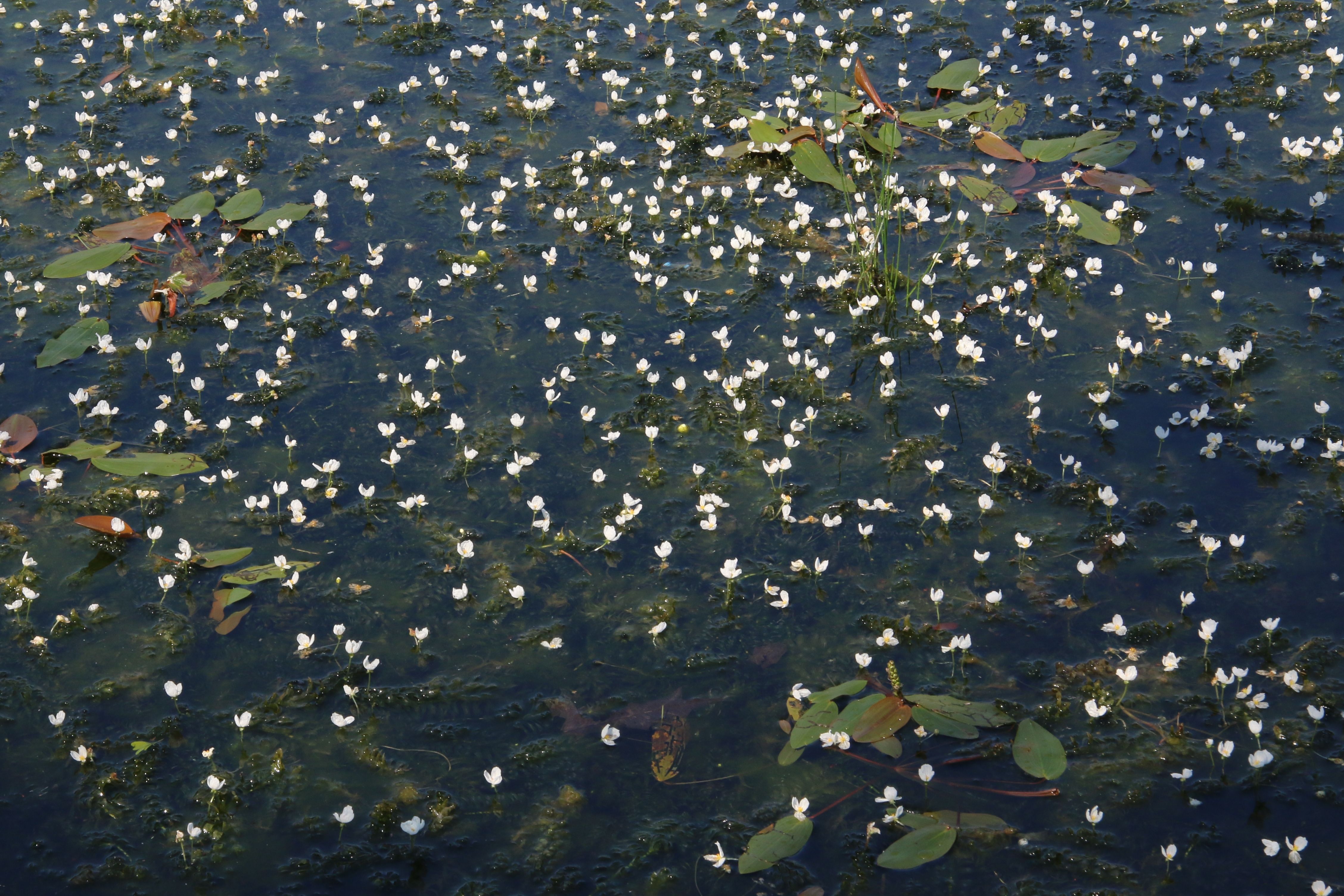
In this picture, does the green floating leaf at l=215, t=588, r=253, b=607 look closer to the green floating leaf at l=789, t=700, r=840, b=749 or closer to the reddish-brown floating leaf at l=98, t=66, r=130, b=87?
the green floating leaf at l=789, t=700, r=840, b=749

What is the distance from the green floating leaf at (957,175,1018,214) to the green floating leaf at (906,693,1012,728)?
440 centimetres

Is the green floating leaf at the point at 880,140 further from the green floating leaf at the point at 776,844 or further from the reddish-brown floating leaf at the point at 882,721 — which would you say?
the green floating leaf at the point at 776,844

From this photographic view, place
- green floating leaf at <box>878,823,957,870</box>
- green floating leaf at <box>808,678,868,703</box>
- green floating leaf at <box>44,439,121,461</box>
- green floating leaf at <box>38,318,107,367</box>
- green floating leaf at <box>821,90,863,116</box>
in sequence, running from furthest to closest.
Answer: green floating leaf at <box>821,90,863,116</box> → green floating leaf at <box>38,318,107,367</box> → green floating leaf at <box>44,439,121,461</box> → green floating leaf at <box>808,678,868,703</box> → green floating leaf at <box>878,823,957,870</box>

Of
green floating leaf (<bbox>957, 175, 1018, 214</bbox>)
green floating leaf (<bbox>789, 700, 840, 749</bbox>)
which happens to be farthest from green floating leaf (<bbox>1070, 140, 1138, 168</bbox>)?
green floating leaf (<bbox>789, 700, 840, 749</bbox>)

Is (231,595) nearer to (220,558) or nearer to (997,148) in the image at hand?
(220,558)

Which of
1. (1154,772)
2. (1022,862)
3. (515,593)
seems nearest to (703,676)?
(515,593)

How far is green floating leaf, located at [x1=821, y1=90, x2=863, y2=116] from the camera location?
953cm

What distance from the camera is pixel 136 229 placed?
8633mm

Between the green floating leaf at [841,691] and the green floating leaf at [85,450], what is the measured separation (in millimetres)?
4508

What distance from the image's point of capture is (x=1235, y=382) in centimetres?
695

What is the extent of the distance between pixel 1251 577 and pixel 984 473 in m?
1.47

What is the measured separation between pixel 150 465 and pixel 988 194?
6.10m

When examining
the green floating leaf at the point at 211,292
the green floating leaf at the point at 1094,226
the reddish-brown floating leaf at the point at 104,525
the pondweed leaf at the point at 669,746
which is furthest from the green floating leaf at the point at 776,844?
the green floating leaf at the point at 211,292

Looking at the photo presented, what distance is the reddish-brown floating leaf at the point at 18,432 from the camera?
6.96 meters
